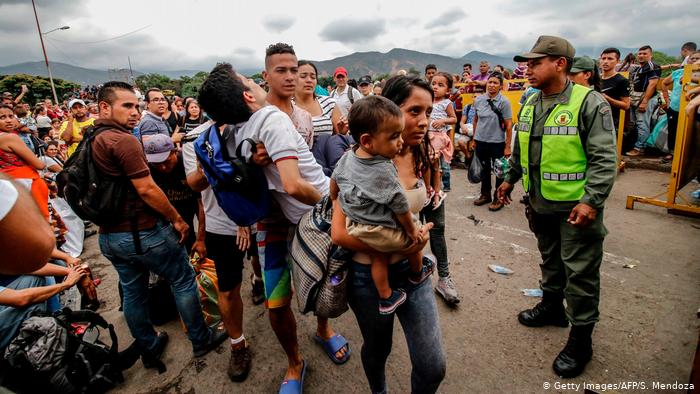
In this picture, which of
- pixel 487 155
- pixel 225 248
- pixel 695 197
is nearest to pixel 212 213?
pixel 225 248

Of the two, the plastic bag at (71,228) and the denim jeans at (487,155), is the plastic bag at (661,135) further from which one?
the plastic bag at (71,228)

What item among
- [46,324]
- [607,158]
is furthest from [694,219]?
[46,324]

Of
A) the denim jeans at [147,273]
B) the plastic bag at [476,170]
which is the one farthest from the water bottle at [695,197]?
the denim jeans at [147,273]

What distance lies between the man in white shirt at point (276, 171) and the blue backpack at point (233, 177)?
0.07 m

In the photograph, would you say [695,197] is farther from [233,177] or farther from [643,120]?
[233,177]

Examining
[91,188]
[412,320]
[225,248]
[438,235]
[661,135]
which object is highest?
[91,188]

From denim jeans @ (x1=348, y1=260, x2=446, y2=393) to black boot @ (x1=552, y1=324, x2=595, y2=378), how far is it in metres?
1.27

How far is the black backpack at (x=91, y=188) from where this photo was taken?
8.07 ft

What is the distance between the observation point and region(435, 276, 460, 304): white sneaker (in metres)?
3.35

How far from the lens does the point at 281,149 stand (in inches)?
74.9

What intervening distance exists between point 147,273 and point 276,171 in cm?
166

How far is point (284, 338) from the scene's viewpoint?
248 centimetres

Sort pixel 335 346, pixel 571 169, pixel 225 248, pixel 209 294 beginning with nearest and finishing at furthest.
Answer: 1. pixel 571 169
2. pixel 225 248
3. pixel 335 346
4. pixel 209 294

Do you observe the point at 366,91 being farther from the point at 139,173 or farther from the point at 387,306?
the point at 387,306
